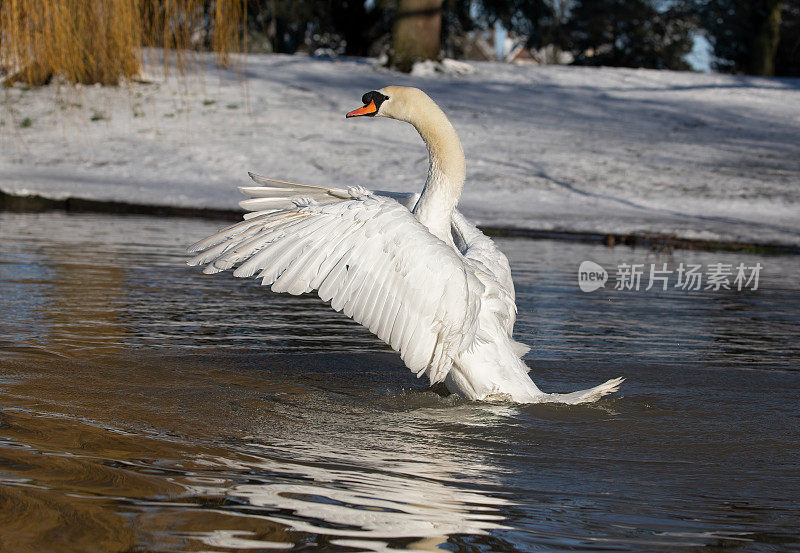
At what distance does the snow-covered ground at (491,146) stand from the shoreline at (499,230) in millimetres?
108

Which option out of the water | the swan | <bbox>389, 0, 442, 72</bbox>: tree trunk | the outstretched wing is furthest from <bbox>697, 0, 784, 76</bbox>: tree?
the swan

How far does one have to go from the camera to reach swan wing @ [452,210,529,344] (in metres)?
5.18

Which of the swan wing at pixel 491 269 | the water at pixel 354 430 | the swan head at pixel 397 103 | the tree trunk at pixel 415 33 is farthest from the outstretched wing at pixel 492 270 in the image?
the tree trunk at pixel 415 33

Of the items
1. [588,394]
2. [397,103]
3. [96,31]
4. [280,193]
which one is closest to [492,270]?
[588,394]

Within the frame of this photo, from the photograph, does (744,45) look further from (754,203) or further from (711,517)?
(711,517)

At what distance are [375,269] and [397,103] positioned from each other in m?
1.27

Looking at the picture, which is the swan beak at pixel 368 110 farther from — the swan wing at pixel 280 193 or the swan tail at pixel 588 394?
the swan tail at pixel 588 394

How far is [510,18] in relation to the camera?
30.1 metres

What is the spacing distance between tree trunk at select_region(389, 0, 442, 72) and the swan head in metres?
17.1

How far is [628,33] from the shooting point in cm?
3709

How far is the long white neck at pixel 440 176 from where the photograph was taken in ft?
17.5

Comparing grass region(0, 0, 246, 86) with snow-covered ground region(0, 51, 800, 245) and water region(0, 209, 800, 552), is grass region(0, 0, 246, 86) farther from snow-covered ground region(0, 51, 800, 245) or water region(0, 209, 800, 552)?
snow-covered ground region(0, 51, 800, 245)

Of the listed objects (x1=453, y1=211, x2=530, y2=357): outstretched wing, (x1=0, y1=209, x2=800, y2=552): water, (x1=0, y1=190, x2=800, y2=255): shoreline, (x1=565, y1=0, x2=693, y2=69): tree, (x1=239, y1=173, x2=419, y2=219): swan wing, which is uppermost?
(x1=565, y1=0, x2=693, y2=69): tree

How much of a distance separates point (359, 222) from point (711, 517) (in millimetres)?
2114
